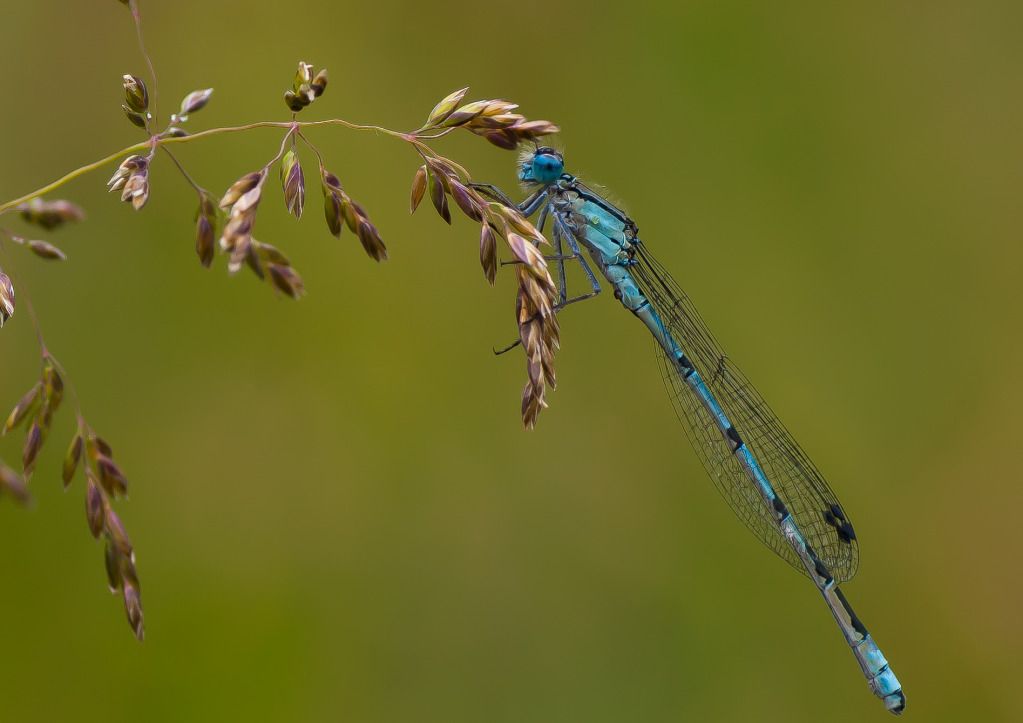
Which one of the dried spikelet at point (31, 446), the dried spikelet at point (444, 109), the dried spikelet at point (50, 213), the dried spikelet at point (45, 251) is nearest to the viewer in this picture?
the dried spikelet at point (50, 213)

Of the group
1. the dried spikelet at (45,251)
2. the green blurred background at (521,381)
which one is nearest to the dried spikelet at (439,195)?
the dried spikelet at (45,251)

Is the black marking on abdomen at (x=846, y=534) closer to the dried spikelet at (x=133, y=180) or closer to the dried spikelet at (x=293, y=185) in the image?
the dried spikelet at (x=293, y=185)

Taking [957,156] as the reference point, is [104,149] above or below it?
above

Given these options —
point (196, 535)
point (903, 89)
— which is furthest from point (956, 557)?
point (196, 535)

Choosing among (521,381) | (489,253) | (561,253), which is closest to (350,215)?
(489,253)

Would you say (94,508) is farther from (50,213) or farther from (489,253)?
(489,253)

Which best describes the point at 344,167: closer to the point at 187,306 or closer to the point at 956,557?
the point at 187,306
